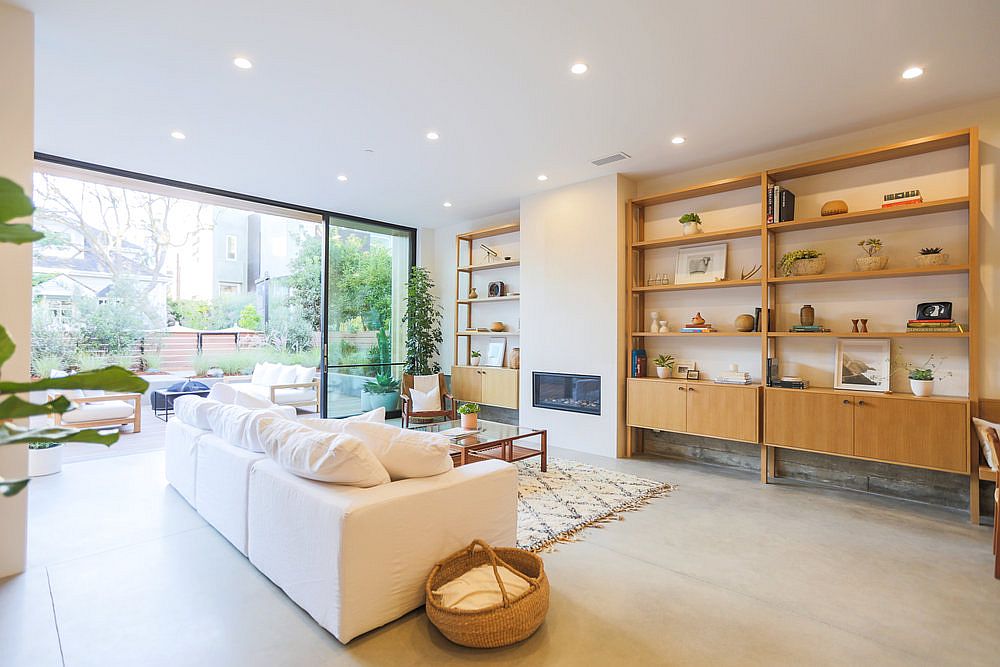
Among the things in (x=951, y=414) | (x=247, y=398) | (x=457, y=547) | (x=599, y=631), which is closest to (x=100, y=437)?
(x=457, y=547)

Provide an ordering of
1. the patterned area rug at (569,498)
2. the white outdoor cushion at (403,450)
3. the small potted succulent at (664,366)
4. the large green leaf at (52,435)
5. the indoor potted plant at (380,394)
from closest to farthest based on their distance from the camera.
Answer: the large green leaf at (52,435), the white outdoor cushion at (403,450), the patterned area rug at (569,498), the small potted succulent at (664,366), the indoor potted plant at (380,394)

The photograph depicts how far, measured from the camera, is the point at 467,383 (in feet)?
21.7

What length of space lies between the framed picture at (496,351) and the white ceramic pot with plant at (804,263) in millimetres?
3307

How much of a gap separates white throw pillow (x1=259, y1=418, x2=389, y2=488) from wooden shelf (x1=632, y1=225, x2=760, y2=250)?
366cm

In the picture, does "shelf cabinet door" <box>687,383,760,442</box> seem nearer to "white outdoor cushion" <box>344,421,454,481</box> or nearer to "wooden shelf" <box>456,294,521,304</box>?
"wooden shelf" <box>456,294,521,304</box>

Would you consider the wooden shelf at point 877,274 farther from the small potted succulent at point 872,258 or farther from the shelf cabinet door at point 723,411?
the shelf cabinet door at point 723,411

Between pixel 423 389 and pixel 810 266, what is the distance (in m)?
4.16

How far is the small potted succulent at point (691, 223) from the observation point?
4.79m

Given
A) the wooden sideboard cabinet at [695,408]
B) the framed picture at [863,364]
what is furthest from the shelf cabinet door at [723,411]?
the framed picture at [863,364]

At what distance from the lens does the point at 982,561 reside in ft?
9.23

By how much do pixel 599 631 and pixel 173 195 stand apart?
18.8 feet

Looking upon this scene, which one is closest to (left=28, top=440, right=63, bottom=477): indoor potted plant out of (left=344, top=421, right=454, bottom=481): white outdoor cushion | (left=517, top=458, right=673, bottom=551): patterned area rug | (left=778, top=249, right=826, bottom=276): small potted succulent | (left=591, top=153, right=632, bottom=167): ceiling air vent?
(left=344, top=421, right=454, bottom=481): white outdoor cushion

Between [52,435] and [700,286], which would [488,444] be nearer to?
[700,286]

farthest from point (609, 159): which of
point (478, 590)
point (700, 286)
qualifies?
point (478, 590)
